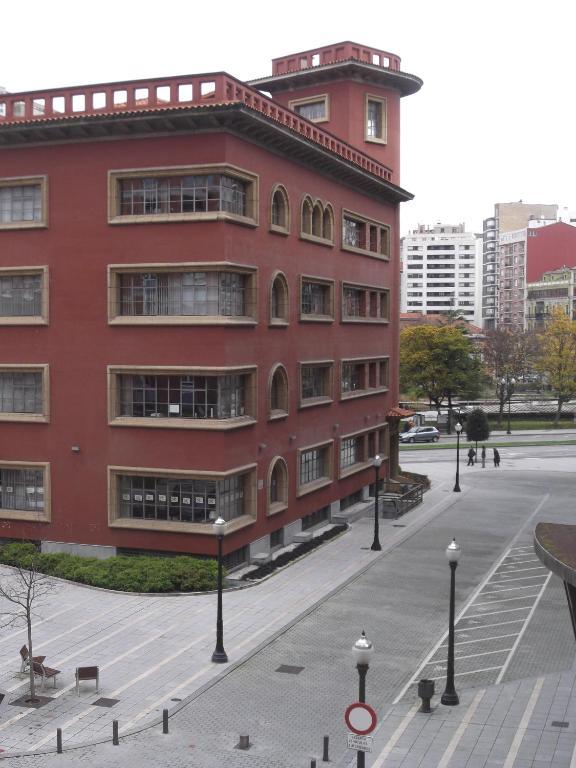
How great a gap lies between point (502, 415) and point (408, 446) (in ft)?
74.8

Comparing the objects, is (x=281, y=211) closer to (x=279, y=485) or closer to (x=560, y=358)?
(x=279, y=485)

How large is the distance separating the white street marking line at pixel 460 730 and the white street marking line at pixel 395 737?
42.6 inches

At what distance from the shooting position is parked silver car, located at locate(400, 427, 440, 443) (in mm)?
82894

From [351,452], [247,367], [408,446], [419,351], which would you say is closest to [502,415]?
[419,351]

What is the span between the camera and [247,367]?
34125 mm

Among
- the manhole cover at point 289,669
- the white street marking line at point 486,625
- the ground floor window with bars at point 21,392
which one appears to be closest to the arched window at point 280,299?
the ground floor window with bars at point 21,392

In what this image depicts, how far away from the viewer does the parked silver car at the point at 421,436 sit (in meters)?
82.9

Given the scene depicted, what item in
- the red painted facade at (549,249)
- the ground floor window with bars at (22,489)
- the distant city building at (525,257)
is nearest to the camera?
the ground floor window with bars at (22,489)

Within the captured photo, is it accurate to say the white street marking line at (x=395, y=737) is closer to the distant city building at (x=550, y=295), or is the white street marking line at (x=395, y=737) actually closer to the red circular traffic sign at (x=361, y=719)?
the red circular traffic sign at (x=361, y=719)

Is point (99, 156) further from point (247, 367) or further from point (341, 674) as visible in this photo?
point (341, 674)

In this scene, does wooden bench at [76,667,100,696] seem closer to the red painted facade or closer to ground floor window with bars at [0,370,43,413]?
ground floor window with bars at [0,370,43,413]

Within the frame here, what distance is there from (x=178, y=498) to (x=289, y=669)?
1055 centimetres

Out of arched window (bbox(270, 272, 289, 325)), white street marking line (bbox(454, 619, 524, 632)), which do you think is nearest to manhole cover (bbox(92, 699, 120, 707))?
white street marking line (bbox(454, 619, 524, 632))

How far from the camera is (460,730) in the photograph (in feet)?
65.7
